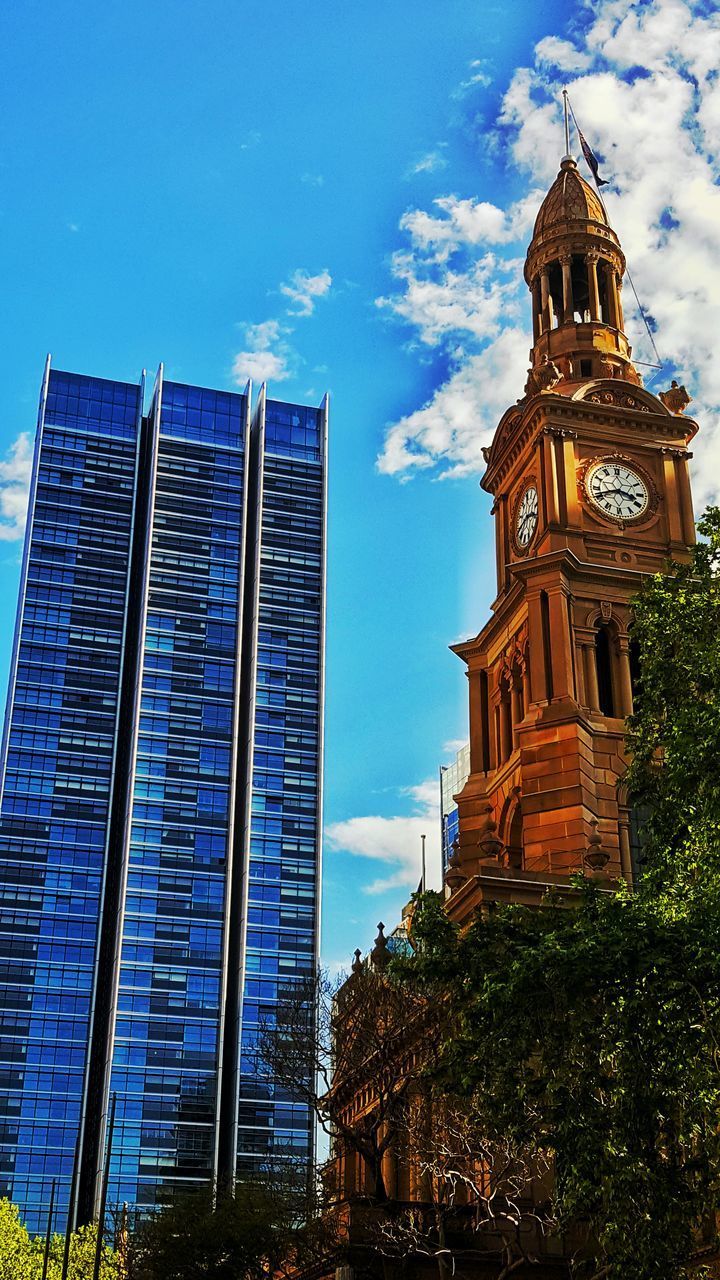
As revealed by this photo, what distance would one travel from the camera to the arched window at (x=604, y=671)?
53.3m

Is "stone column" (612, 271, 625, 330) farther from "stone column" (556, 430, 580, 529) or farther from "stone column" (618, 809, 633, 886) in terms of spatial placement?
"stone column" (618, 809, 633, 886)

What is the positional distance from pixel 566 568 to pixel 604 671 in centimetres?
421

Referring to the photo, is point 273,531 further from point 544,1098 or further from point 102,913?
point 544,1098

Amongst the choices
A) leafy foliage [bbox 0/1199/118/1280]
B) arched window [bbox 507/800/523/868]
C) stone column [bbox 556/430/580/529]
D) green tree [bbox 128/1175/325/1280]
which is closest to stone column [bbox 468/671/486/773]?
arched window [bbox 507/800/523/868]

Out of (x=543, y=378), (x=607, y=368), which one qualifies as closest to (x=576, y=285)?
(x=607, y=368)

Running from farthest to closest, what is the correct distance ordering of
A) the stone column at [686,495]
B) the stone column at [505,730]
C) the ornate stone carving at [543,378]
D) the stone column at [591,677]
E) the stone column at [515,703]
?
the ornate stone carving at [543,378] < the stone column at [686,495] < the stone column at [505,730] < the stone column at [515,703] < the stone column at [591,677]

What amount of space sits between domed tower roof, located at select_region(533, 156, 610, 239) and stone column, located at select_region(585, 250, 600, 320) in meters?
2.16

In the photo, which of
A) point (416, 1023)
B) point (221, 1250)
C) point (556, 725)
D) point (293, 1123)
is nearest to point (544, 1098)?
point (416, 1023)

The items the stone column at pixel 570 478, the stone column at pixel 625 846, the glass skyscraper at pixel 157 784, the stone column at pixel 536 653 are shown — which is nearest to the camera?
the stone column at pixel 625 846

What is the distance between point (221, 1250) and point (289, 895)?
3662 inches

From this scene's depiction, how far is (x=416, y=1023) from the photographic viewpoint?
124ft

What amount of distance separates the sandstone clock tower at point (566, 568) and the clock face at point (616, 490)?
0.19 ft

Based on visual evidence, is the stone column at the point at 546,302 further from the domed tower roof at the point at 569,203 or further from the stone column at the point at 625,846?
the stone column at the point at 625,846

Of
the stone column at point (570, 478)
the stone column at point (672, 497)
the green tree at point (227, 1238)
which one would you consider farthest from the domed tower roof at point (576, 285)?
the green tree at point (227, 1238)
